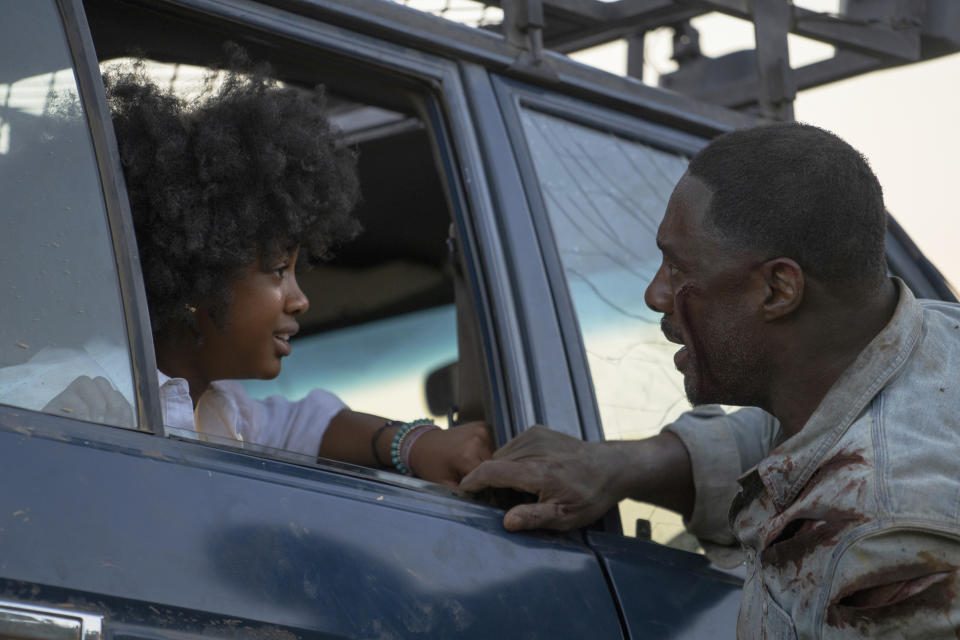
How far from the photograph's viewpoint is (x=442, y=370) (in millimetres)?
3727

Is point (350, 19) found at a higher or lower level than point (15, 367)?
higher

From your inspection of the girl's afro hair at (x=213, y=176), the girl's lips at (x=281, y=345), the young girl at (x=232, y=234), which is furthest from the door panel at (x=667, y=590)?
the girl's afro hair at (x=213, y=176)

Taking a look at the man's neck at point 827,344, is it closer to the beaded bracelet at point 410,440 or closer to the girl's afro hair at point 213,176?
the beaded bracelet at point 410,440

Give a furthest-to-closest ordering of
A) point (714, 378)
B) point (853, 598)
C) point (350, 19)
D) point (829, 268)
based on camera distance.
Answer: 1. point (350, 19)
2. point (714, 378)
3. point (829, 268)
4. point (853, 598)

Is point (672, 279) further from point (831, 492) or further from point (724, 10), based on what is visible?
point (724, 10)

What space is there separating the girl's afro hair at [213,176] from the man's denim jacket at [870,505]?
0.96m

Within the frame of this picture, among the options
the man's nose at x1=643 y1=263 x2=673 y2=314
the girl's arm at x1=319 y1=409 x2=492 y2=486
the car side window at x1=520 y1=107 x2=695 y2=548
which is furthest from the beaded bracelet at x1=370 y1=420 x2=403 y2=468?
the man's nose at x1=643 y1=263 x2=673 y2=314

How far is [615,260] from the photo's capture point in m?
2.24

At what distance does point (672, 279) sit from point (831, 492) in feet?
1.49

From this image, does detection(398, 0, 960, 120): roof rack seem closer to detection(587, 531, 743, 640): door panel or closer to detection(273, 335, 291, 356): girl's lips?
detection(273, 335, 291, 356): girl's lips

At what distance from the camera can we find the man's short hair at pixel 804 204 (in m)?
1.60

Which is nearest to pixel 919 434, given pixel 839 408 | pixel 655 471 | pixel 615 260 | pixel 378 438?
pixel 839 408

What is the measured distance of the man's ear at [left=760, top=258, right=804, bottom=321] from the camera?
1.61 metres

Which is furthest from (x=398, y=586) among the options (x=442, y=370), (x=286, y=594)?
(x=442, y=370)
